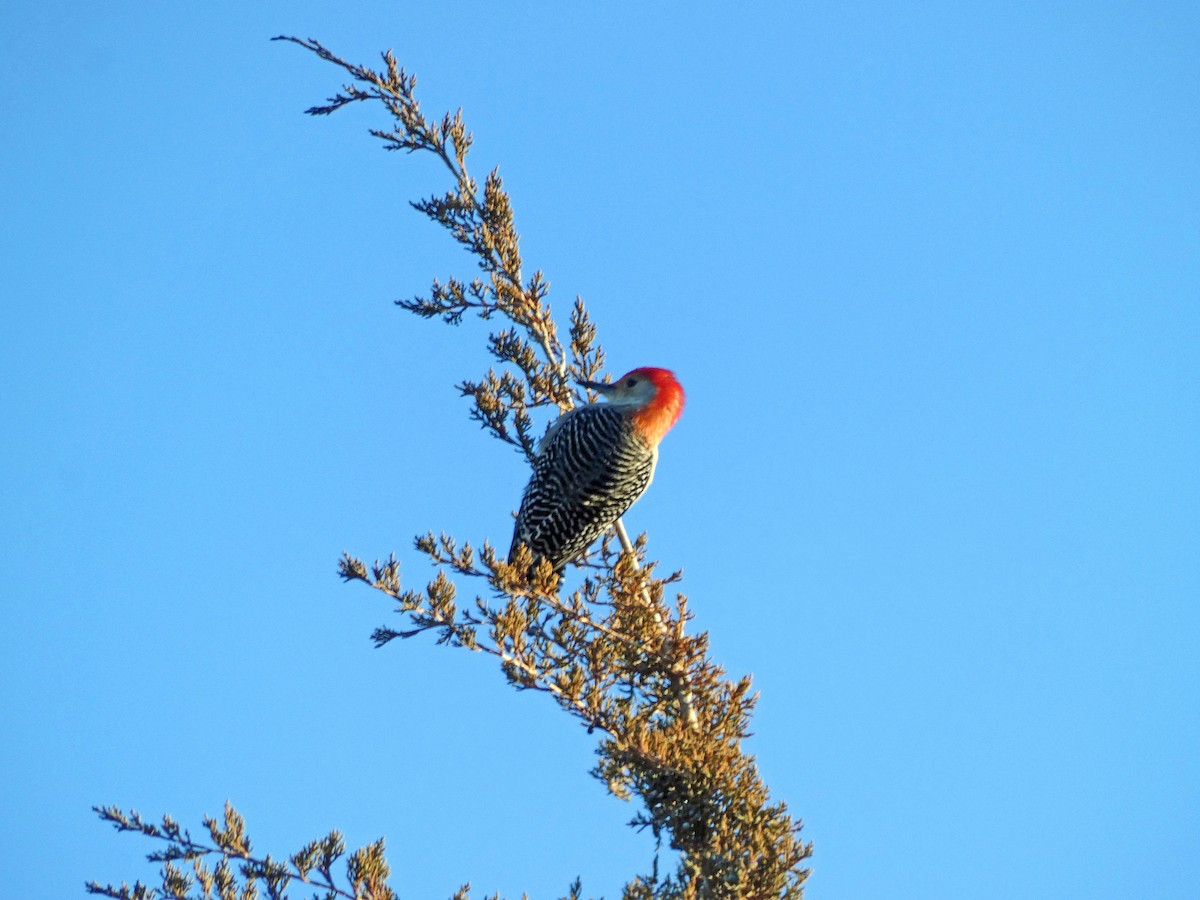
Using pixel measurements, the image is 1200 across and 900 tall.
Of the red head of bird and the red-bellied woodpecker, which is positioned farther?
the red head of bird

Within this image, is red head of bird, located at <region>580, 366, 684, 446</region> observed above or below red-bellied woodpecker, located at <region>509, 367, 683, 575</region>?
above

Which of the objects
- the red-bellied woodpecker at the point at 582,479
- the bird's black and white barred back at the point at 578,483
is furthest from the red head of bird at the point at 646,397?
the bird's black and white barred back at the point at 578,483

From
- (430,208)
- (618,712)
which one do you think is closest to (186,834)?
(618,712)

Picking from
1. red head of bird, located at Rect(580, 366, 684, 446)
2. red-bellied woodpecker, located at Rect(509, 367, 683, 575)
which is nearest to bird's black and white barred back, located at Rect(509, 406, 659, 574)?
red-bellied woodpecker, located at Rect(509, 367, 683, 575)

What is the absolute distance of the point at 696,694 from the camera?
250 inches

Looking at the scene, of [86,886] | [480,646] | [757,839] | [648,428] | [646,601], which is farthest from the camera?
[648,428]

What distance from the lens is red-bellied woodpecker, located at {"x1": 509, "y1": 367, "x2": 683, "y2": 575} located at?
303 inches

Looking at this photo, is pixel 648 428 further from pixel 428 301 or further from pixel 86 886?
pixel 86 886

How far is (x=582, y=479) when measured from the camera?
7.70 meters

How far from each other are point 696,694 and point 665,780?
1.97ft

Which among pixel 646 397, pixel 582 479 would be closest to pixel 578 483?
pixel 582 479

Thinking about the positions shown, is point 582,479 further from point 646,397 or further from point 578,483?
point 646,397

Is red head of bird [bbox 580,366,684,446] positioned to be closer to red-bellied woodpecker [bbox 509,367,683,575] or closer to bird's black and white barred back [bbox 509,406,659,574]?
red-bellied woodpecker [bbox 509,367,683,575]

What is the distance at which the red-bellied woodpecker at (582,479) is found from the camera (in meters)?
7.70
